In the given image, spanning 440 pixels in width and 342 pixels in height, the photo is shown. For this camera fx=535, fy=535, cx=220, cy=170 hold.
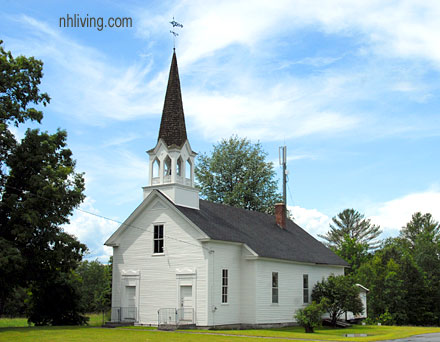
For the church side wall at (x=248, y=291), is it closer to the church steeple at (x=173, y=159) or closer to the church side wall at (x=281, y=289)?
the church side wall at (x=281, y=289)

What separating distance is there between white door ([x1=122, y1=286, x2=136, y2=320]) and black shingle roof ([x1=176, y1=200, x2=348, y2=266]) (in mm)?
6067

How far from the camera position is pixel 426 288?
48.5m

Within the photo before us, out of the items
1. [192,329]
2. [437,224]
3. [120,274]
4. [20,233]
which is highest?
[437,224]

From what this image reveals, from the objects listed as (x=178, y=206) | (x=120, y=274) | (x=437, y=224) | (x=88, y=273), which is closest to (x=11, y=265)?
(x=120, y=274)

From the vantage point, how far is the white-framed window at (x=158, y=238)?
31.5 metres

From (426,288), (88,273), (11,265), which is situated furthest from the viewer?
(88,273)

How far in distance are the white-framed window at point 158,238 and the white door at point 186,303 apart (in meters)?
2.81

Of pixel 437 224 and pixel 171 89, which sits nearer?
pixel 171 89

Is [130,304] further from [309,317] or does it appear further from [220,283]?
[309,317]

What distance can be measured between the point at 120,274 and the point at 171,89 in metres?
12.2

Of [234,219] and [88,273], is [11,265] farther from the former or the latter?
[88,273]

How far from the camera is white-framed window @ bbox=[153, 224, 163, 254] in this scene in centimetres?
3152

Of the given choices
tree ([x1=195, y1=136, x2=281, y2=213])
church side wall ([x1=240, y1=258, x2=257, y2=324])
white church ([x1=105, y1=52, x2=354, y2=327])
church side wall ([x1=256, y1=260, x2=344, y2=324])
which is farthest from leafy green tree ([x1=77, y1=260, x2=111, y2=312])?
church side wall ([x1=240, y1=258, x2=257, y2=324])

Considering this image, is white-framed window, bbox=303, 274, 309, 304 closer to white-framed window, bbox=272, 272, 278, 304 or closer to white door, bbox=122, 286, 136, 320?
white-framed window, bbox=272, 272, 278, 304
